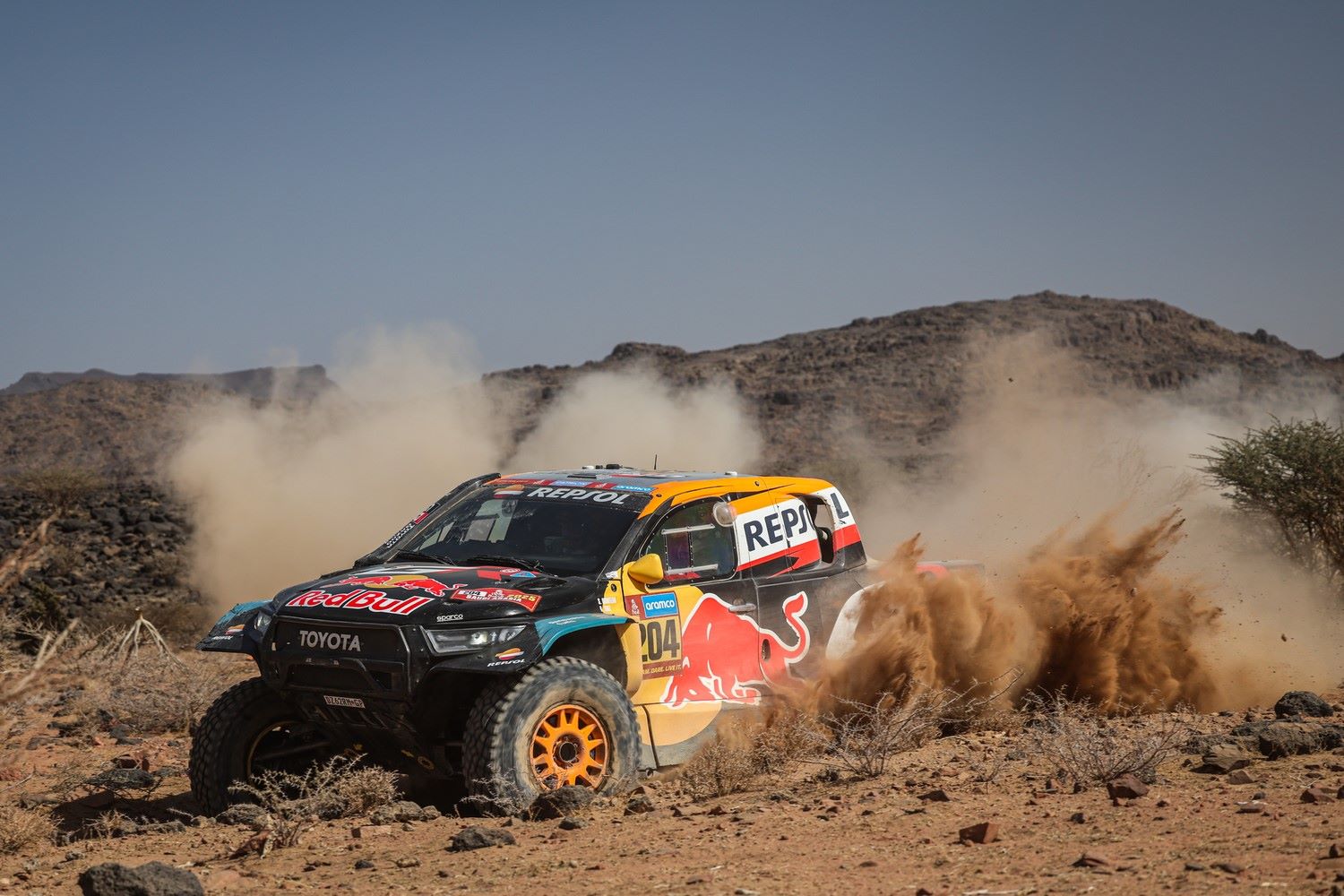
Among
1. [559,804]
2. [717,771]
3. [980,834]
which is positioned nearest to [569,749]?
[559,804]

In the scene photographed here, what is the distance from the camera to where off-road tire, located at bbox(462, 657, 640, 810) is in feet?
22.9

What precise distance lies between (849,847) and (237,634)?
3702 millimetres

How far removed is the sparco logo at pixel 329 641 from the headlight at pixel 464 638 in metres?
0.42

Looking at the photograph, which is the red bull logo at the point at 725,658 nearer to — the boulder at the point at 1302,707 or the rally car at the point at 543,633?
the rally car at the point at 543,633

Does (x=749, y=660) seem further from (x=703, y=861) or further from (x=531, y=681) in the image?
(x=703, y=861)

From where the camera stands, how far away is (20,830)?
7.16m

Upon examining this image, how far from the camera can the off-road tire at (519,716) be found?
6.99 metres

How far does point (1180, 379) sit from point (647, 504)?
6262 centimetres

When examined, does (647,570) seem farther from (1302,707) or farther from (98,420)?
(98,420)

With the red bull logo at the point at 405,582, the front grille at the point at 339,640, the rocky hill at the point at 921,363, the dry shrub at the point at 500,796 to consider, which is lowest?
the dry shrub at the point at 500,796

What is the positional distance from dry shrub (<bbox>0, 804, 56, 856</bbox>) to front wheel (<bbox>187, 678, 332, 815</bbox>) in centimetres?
78

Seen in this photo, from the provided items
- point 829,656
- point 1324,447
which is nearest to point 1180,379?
point 1324,447

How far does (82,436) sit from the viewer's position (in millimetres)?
69438

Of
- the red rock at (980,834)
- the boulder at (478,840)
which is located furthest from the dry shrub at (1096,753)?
the boulder at (478,840)
